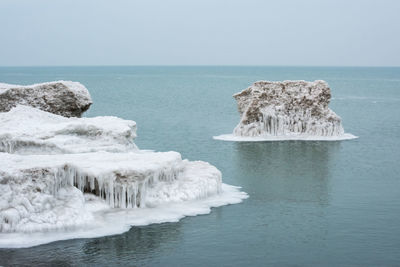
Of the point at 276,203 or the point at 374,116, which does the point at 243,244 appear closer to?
the point at 276,203

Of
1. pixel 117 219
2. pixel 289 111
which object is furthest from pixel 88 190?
pixel 289 111

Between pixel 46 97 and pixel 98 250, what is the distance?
2483 centimetres

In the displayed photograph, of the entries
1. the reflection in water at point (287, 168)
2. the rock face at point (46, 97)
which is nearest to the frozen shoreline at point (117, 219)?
the reflection in water at point (287, 168)

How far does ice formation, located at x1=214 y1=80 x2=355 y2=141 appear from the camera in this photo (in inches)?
2176

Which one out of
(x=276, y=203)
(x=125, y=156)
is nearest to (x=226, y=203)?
(x=276, y=203)

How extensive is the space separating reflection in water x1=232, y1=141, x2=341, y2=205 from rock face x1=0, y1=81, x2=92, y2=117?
1309 centimetres

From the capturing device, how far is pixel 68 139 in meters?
38.7

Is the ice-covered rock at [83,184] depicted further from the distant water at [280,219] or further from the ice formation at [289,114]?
the ice formation at [289,114]

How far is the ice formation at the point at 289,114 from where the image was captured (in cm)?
5528

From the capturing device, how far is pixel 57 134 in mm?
39094

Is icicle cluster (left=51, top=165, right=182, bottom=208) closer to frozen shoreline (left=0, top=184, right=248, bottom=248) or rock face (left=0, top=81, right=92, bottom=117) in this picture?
frozen shoreline (left=0, top=184, right=248, bottom=248)

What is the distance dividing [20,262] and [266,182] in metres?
18.3

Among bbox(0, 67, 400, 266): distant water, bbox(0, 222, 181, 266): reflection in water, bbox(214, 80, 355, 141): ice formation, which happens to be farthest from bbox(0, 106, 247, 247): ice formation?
bbox(214, 80, 355, 141): ice formation

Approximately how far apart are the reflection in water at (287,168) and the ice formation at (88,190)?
2.66 meters
